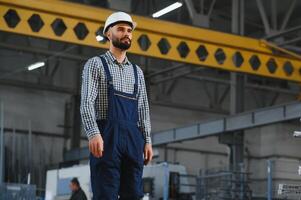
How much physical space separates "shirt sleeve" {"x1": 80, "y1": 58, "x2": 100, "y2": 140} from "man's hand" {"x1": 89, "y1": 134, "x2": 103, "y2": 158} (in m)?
0.03

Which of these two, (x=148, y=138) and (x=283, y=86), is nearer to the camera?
(x=148, y=138)

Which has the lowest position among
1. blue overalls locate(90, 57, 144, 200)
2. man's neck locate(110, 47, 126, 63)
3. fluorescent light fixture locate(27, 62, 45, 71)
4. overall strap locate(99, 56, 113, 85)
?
blue overalls locate(90, 57, 144, 200)

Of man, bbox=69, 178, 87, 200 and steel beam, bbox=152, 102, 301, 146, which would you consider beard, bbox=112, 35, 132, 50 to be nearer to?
man, bbox=69, 178, 87, 200

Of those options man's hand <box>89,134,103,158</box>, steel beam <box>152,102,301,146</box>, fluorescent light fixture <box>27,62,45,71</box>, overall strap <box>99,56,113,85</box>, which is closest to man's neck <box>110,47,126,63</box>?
overall strap <box>99,56,113,85</box>

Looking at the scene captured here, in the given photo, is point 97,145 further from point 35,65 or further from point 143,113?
point 35,65

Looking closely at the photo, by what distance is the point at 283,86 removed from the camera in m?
35.3

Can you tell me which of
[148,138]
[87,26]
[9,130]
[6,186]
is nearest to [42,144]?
[9,130]

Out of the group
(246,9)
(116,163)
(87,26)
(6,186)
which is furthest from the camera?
(246,9)

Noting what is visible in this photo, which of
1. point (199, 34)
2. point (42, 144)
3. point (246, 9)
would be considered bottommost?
point (42, 144)

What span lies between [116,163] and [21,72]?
91.1 feet

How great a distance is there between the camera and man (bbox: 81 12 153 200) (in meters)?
4.25

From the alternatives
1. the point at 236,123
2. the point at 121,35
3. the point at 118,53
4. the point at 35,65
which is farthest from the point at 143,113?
the point at 35,65

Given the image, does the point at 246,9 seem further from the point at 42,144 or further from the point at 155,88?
the point at 42,144

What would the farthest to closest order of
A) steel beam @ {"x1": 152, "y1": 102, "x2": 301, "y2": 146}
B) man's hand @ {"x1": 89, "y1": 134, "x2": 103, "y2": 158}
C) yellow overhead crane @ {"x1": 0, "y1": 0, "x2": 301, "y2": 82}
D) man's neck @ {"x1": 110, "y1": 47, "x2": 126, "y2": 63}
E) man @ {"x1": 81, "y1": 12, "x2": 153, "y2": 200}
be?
1. steel beam @ {"x1": 152, "y1": 102, "x2": 301, "y2": 146}
2. yellow overhead crane @ {"x1": 0, "y1": 0, "x2": 301, "y2": 82}
3. man's neck @ {"x1": 110, "y1": 47, "x2": 126, "y2": 63}
4. man @ {"x1": 81, "y1": 12, "x2": 153, "y2": 200}
5. man's hand @ {"x1": 89, "y1": 134, "x2": 103, "y2": 158}
